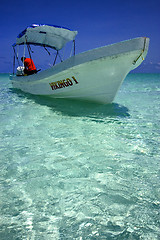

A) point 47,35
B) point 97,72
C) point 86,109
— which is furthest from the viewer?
point 47,35

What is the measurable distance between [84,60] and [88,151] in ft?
9.80

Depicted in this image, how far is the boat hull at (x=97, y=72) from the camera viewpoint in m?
4.15

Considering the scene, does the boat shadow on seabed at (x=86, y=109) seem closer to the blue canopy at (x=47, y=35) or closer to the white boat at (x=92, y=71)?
the white boat at (x=92, y=71)

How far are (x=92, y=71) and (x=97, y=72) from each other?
0.14 meters

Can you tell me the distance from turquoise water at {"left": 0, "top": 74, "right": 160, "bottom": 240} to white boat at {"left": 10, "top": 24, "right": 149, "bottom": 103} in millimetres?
1774

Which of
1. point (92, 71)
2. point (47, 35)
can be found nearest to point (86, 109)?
point (92, 71)

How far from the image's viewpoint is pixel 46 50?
29.3 ft

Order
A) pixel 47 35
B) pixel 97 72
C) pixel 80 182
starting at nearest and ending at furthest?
pixel 80 182 → pixel 97 72 → pixel 47 35

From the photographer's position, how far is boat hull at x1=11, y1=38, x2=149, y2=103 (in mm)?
4151

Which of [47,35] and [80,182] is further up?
[47,35]

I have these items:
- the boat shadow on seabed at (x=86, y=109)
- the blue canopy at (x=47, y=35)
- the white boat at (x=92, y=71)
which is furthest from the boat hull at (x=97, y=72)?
the blue canopy at (x=47, y=35)

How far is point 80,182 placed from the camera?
180 cm

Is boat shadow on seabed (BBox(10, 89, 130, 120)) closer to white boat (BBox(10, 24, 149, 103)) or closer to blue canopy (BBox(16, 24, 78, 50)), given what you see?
white boat (BBox(10, 24, 149, 103))

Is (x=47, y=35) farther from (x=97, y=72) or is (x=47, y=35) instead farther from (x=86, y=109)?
(x=86, y=109)
